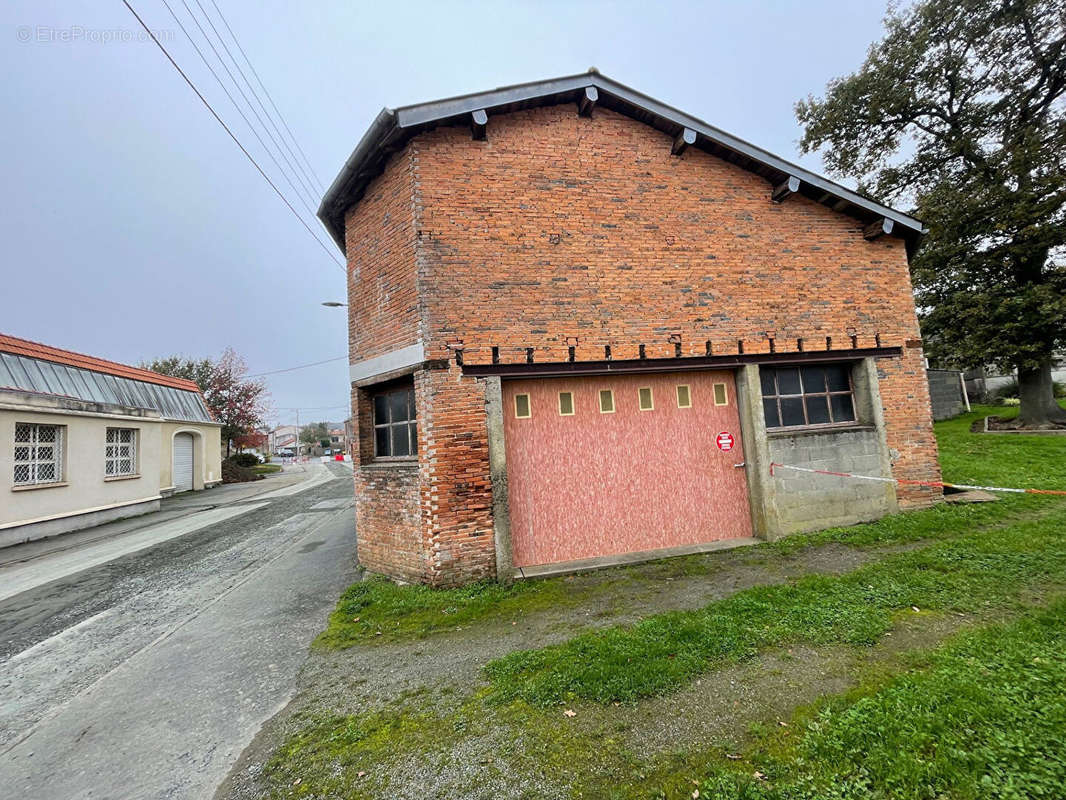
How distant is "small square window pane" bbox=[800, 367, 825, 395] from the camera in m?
7.27

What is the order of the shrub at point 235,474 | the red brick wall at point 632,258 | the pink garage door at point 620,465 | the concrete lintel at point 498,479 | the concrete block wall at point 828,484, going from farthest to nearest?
1. the shrub at point 235,474
2. the concrete block wall at point 828,484
3. the pink garage door at point 620,465
4. the red brick wall at point 632,258
5. the concrete lintel at point 498,479

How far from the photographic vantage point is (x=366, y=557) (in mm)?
6664

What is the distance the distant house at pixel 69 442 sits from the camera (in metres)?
11.0

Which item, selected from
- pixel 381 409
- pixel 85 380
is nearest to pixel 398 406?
pixel 381 409

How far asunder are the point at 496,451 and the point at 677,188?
194 inches

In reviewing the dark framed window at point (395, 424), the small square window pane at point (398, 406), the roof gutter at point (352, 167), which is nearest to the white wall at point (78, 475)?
the roof gutter at point (352, 167)

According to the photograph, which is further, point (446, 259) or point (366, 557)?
point (366, 557)

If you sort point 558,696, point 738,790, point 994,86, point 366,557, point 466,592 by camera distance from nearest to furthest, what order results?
point 738,790, point 558,696, point 466,592, point 366,557, point 994,86

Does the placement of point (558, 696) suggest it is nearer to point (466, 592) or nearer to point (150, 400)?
point (466, 592)

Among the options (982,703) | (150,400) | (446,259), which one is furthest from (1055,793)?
(150,400)

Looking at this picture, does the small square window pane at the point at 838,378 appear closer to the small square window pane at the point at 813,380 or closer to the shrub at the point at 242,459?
the small square window pane at the point at 813,380

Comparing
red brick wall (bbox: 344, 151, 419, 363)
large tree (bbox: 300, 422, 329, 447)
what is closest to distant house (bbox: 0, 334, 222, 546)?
red brick wall (bbox: 344, 151, 419, 363)

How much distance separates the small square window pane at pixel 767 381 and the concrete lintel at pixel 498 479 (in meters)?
4.25

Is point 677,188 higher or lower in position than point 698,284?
higher
